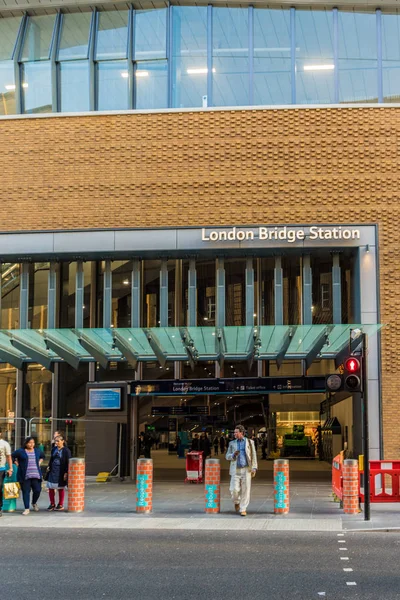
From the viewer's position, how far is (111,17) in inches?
1034

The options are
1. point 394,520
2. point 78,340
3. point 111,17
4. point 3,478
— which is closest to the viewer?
point 394,520

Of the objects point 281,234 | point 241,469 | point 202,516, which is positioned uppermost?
point 281,234

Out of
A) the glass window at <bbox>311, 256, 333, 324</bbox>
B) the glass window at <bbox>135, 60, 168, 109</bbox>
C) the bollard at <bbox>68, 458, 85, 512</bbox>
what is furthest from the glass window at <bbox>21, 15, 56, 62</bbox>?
the bollard at <bbox>68, 458, 85, 512</bbox>

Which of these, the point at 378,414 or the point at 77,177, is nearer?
the point at 378,414

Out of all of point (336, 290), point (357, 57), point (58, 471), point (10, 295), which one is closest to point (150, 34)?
point (357, 57)

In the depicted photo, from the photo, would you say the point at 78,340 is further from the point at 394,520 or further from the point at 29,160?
the point at 394,520

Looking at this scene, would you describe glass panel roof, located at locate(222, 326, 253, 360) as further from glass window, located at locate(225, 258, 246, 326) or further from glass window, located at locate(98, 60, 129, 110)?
glass window, located at locate(98, 60, 129, 110)

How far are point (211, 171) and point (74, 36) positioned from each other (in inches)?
254

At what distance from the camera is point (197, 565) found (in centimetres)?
1102

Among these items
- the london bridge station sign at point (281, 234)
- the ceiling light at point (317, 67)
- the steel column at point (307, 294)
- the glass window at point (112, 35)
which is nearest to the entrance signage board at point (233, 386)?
the steel column at point (307, 294)

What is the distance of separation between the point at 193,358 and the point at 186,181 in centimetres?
521

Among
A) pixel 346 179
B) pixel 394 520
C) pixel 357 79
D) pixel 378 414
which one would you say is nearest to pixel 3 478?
pixel 394 520

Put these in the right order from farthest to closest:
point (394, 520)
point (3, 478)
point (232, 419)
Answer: point (232, 419)
point (3, 478)
point (394, 520)

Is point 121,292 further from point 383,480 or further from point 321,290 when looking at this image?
point 383,480
